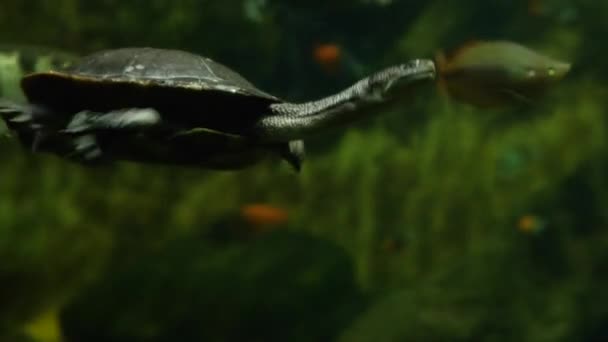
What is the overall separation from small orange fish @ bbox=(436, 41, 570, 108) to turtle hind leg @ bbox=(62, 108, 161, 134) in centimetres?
181

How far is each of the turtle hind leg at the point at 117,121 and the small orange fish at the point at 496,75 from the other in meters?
1.81

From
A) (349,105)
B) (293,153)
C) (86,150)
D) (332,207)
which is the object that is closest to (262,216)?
(332,207)

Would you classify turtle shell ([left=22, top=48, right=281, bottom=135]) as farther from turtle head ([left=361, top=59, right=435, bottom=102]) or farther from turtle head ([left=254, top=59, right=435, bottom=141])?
turtle head ([left=361, top=59, right=435, bottom=102])

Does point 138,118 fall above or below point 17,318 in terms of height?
above

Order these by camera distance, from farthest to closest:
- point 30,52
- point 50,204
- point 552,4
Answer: point 552,4 < point 50,204 < point 30,52

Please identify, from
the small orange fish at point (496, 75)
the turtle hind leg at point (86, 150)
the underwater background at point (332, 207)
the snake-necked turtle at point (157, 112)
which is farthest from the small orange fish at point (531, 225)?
the turtle hind leg at point (86, 150)

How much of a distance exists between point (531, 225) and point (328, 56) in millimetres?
2296

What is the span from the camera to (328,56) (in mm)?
5523

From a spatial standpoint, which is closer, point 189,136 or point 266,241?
point 189,136

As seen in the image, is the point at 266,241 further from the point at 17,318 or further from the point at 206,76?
the point at 206,76

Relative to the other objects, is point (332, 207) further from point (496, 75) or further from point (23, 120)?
point (23, 120)

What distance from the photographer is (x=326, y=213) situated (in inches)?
232

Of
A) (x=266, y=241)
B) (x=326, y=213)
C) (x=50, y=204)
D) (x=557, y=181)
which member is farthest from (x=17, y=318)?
(x=557, y=181)

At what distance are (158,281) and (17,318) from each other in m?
1.02
